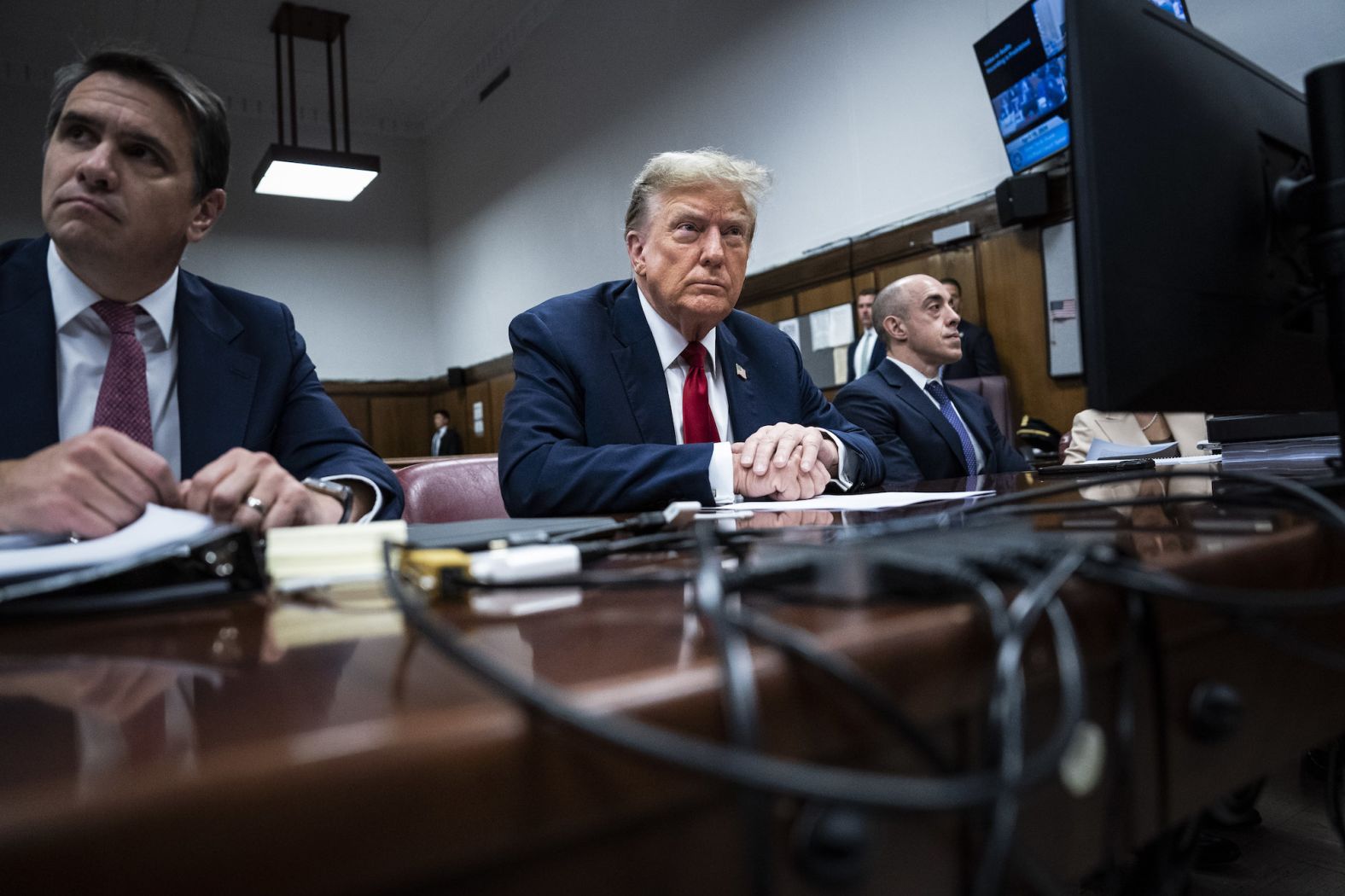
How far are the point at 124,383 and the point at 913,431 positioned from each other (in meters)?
2.38

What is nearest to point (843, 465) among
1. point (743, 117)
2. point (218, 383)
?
point (218, 383)

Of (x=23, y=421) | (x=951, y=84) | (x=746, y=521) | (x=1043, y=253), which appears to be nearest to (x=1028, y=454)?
(x=1043, y=253)

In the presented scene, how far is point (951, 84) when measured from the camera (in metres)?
4.75

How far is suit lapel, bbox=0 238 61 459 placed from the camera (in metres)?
1.12

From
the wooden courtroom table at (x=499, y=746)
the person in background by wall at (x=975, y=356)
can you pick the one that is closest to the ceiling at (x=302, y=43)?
the person in background by wall at (x=975, y=356)

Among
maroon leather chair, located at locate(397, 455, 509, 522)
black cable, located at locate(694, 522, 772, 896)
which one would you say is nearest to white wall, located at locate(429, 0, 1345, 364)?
maroon leather chair, located at locate(397, 455, 509, 522)

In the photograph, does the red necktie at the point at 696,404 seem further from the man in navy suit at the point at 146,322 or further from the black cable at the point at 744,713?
the black cable at the point at 744,713

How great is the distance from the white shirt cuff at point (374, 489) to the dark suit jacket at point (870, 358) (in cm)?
344

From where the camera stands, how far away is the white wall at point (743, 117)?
4.70m

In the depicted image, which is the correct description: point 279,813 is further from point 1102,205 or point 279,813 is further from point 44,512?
point 1102,205

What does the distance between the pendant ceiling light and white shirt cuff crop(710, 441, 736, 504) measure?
6582 millimetres

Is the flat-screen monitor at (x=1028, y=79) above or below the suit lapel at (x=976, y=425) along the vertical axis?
above

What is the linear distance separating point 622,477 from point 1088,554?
914 mm

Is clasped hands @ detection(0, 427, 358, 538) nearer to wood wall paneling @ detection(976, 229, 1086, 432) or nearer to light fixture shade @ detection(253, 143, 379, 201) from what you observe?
wood wall paneling @ detection(976, 229, 1086, 432)
